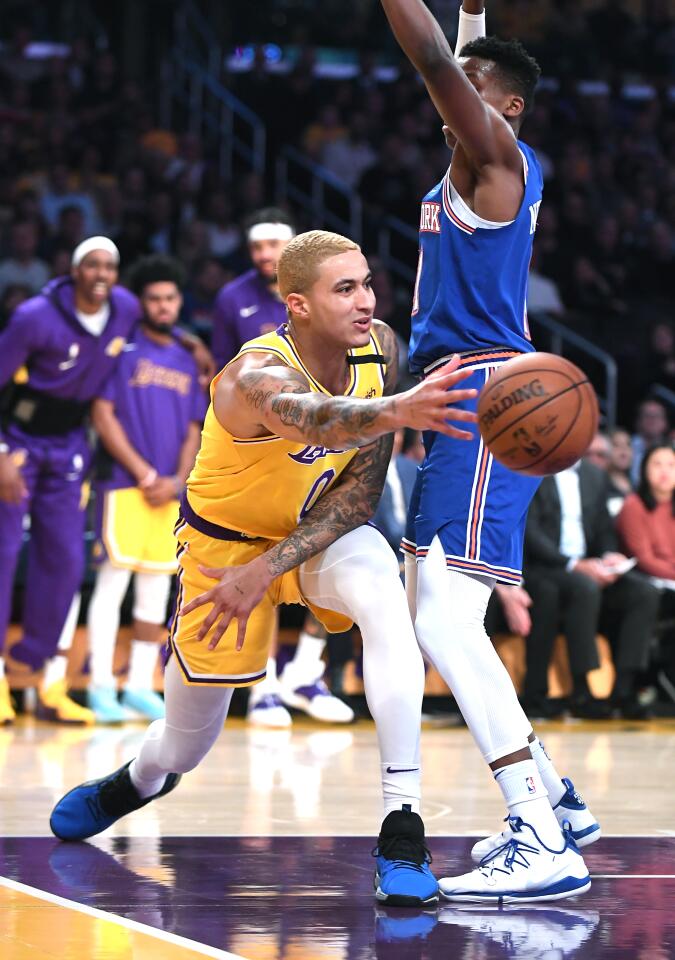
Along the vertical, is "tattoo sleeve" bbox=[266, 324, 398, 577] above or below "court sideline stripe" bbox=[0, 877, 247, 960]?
above

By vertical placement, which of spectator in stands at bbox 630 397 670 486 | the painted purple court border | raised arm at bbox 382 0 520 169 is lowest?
the painted purple court border

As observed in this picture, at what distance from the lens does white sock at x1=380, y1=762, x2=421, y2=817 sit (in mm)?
4062

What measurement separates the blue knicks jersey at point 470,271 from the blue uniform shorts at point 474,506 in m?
0.08

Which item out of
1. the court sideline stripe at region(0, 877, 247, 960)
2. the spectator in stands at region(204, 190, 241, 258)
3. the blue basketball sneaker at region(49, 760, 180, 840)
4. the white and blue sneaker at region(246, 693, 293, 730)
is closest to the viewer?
the court sideline stripe at region(0, 877, 247, 960)

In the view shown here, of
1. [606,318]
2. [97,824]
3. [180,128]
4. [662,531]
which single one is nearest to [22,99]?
[180,128]

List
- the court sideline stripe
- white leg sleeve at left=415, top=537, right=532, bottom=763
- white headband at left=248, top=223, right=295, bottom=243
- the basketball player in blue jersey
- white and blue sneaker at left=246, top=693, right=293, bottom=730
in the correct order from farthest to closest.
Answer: white and blue sneaker at left=246, top=693, right=293, bottom=730 < white headband at left=248, top=223, right=295, bottom=243 < white leg sleeve at left=415, top=537, right=532, bottom=763 < the basketball player in blue jersey < the court sideline stripe

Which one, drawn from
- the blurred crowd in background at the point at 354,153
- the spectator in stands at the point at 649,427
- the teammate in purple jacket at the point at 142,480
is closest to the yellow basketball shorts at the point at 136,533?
the teammate in purple jacket at the point at 142,480

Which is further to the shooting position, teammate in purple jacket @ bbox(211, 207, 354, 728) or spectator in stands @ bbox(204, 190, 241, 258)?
spectator in stands @ bbox(204, 190, 241, 258)

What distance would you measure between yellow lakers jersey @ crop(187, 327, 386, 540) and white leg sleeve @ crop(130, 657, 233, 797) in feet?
1.42

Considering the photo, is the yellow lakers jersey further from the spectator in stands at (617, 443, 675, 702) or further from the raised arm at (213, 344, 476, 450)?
the spectator in stands at (617, 443, 675, 702)

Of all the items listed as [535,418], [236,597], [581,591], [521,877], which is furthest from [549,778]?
[581,591]

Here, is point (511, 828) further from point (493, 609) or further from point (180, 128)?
point (180, 128)

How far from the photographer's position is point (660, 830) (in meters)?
5.23

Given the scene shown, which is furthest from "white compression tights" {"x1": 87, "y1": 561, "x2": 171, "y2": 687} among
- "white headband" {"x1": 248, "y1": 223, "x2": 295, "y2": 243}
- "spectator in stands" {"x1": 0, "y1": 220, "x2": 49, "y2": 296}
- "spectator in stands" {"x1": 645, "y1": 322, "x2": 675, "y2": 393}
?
"spectator in stands" {"x1": 645, "y1": 322, "x2": 675, "y2": 393}
